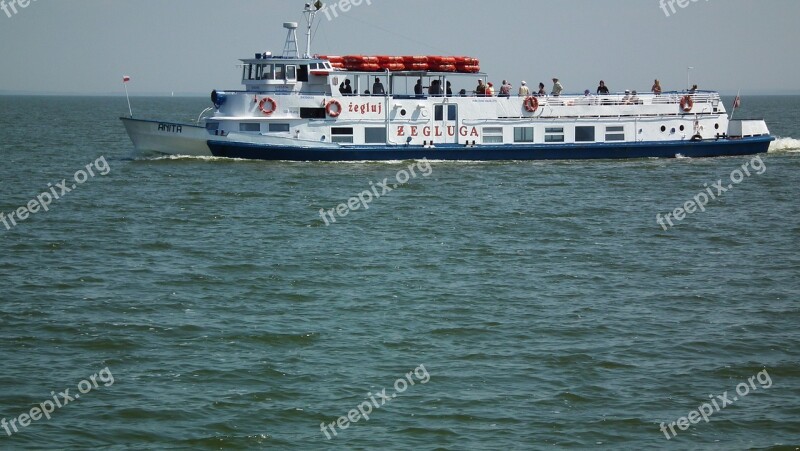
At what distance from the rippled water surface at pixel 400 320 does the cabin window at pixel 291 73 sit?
8.17 metres

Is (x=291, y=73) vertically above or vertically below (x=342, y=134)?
above

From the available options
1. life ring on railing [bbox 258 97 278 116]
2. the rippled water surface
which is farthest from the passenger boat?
the rippled water surface

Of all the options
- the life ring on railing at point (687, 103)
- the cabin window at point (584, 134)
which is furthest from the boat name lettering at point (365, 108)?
the life ring on railing at point (687, 103)

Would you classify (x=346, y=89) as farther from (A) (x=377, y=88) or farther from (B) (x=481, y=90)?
(B) (x=481, y=90)

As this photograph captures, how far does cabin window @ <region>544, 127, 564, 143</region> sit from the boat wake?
46.6 feet

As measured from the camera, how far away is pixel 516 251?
29688mm

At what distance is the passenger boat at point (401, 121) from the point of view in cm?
4619

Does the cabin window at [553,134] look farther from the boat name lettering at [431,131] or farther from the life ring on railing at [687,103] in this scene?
the life ring on railing at [687,103]

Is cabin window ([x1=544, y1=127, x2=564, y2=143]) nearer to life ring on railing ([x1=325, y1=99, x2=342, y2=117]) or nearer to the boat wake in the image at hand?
life ring on railing ([x1=325, y1=99, x2=342, y2=117])

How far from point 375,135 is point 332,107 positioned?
2.50m

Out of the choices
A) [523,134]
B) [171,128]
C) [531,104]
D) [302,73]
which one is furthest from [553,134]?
[171,128]

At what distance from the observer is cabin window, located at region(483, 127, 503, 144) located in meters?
48.9

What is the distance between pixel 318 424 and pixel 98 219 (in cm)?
2007

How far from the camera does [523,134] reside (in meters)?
49.5
